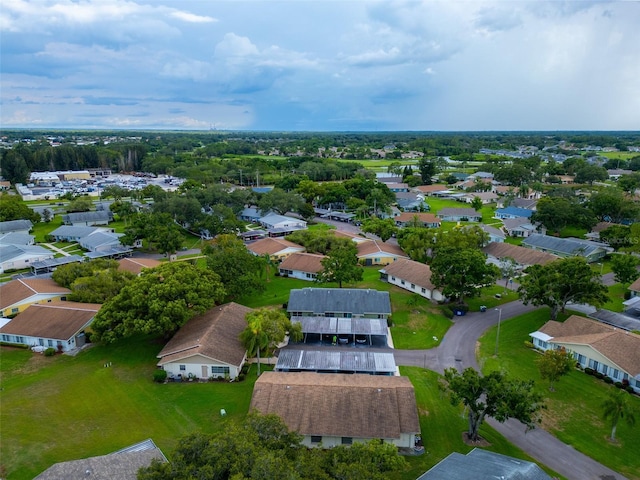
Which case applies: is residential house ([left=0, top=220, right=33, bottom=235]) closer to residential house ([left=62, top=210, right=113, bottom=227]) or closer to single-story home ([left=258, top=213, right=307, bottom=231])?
residential house ([left=62, top=210, right=113, bottom=227])

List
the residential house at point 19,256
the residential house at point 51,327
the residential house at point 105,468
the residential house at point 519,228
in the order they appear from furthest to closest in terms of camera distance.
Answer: the residential house at point 519,228
the residential house at point 19,256
the residential house at point 51,327
the residential house at point 105,468

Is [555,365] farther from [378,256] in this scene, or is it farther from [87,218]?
[87,218]

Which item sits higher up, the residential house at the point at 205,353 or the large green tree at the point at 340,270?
the large green tree at the point at 340,270

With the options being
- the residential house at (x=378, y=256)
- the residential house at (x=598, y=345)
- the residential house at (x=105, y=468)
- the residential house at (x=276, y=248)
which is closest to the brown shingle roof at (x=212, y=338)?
the residential house at (x=105, y=468)

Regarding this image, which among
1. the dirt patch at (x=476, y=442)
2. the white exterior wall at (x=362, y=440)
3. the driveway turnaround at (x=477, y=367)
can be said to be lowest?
the driveway turnaround at (x=477, y=367)

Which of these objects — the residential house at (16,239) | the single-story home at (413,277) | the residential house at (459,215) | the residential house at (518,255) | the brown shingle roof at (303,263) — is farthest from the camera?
the residential house at (459,215)

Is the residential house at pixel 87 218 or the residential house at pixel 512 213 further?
the residential house at pixel 512 213

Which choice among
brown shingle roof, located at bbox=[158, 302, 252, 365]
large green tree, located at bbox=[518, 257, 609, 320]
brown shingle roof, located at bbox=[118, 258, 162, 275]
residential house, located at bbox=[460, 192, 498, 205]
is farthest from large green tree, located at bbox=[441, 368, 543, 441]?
residential house, located at bbox=[460, 192, 498, 205]

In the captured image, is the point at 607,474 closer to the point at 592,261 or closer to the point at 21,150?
the point at 592,261

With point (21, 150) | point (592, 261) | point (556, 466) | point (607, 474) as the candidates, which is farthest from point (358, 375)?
point (21, 150)

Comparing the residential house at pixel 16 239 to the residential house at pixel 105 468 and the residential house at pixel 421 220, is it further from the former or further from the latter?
the residential house at pixel 421 220
